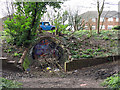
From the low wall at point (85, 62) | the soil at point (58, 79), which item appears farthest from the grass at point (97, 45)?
the soil at point (58, 79)

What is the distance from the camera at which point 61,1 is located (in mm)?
10148

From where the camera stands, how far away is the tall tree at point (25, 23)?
932 centimetres

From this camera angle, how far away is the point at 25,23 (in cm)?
919

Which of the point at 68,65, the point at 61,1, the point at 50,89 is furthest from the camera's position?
the point at 61,1

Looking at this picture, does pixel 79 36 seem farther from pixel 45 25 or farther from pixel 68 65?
pixel 68 65

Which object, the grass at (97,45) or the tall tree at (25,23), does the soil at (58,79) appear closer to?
the tall tree at (25,23)

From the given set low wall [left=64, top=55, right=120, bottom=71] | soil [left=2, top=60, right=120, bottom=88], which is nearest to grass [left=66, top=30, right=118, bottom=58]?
low wall [left=64, top=55, right=120, bottom=71]

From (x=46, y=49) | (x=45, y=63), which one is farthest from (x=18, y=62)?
(x=46, y=49)

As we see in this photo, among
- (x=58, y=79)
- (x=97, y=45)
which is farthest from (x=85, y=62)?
(x=58, y=79)

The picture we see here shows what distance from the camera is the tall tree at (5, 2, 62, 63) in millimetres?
9320

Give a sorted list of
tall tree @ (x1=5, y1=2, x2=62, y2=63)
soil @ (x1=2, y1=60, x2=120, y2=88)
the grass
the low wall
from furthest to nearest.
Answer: the grass
the low wall
tall tree @ (x1=5, y1=2, x2=62, y2=63)
soil @ (x1=2, y1=60, x2=120, y2=88)

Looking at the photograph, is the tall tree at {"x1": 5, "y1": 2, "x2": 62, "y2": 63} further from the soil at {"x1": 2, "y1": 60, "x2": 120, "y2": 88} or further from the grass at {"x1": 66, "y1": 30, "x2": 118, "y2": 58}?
the grass at {"x1": 66, "y1": 30, "x2": 118, "y2": 58}

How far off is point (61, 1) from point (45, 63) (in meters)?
4.07

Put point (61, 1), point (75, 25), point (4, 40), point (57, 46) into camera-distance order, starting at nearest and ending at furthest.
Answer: point (61, 1) < point (4, 40) < point (57, 46) < point (75, 25)
